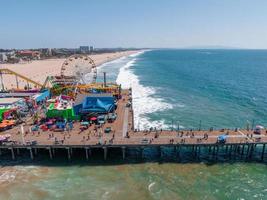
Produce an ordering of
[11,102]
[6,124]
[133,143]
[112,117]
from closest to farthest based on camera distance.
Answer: [133,143]
[6,124]
[112,117]
[11,102]

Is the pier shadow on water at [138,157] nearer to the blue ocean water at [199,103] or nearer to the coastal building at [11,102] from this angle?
the blue ocean water at [199,103]

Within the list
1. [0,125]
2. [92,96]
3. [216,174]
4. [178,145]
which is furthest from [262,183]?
[0,125]

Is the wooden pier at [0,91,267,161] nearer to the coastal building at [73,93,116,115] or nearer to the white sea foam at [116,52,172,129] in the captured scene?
the coastal building at [73,93,116,115]

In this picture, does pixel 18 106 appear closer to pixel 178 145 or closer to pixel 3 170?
pixel 3 170

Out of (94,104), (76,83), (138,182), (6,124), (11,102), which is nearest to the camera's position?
(138,182)

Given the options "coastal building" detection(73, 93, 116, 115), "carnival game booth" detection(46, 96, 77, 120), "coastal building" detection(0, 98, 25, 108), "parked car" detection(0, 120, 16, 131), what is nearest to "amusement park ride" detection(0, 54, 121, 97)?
"coastal building" detection(73, 93, 116, 115)

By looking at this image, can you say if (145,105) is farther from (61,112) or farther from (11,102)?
(11,102)

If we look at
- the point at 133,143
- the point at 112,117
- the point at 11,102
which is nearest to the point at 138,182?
the point at 133,143

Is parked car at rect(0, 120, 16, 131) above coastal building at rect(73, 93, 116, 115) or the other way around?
the other way around

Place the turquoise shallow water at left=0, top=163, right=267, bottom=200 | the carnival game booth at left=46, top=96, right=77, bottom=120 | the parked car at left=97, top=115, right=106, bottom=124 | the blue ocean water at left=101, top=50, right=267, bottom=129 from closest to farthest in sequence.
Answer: the turquoise shallow water at left=0, top=163, right=267, bottom=200 → the parked car at left=97, top=115, right=106, bottom=124 → the carnival game booth at left=46, top=96, right=77, bottom=120 → the blue ocean water at left=101, top=50, right=267, bottom=129
